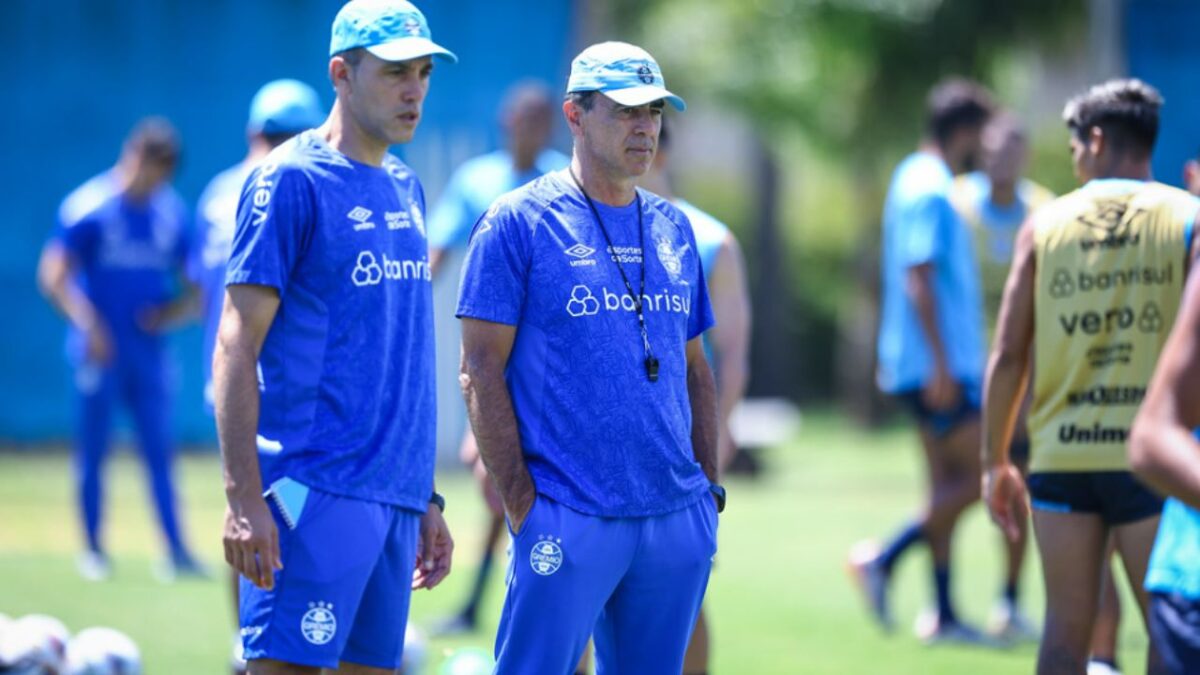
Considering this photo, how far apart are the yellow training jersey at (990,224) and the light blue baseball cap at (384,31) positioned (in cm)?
512

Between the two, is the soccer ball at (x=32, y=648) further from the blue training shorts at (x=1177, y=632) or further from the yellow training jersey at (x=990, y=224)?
the yellow training jersey at (x=990, y=224)

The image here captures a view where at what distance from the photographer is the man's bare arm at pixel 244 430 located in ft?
16.3

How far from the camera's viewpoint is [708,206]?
33312 millimetres

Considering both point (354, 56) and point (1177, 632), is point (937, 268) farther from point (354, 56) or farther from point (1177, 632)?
point (1177, 632)

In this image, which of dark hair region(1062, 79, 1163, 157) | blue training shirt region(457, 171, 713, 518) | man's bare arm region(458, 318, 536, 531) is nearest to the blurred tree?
dark hair region(1062, 79, 1163, 157)

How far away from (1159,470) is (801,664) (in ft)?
16.2

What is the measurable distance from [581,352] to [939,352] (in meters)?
4.84

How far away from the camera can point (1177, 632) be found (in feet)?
13.5

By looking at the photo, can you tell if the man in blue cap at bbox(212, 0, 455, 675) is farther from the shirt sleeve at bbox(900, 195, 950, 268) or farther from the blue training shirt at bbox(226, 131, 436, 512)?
the shirt sleeve at bbox(900, 195, 950, 268)

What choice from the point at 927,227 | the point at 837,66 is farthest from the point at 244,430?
the point at 837,66

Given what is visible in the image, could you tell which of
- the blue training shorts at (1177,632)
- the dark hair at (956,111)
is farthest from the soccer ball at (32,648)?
the dark hair at (956,111)

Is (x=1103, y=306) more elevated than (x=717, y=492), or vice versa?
(x=1103, y=306)

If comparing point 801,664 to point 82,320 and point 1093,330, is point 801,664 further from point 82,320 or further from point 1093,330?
point 82,320

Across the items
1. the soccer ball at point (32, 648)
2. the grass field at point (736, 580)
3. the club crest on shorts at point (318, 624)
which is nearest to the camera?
the club crest on shorts at point (318, 624)
